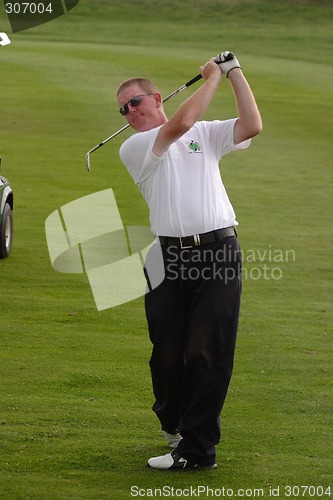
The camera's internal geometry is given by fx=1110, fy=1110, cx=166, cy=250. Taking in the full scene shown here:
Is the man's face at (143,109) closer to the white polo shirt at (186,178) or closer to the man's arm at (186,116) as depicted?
the white polo shirt at (186,178)

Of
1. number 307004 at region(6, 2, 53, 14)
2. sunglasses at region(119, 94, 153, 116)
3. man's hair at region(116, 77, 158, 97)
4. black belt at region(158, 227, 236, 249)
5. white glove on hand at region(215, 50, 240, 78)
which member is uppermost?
number 307004 at region(6, 2, 53, 14)

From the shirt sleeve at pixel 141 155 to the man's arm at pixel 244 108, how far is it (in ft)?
1.43

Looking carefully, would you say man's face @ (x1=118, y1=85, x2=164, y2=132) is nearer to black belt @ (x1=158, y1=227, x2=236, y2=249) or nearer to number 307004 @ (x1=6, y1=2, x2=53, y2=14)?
black belt @ (x1=158, y1=227, x2=236, y2=249)

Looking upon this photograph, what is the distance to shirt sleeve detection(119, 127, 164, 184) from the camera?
5727 millimetres

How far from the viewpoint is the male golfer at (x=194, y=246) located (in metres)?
5.71

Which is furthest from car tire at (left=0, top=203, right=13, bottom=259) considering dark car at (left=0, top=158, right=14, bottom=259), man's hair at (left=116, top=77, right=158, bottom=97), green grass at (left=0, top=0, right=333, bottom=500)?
man's hair at (left=116, top=77, right=158, bottom=97)

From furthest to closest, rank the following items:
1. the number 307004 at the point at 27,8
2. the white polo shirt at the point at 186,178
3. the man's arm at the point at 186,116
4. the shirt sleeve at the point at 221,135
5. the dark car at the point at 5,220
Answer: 1. the number 307004 at the point at 27,8
2. the dark car at the point at 5,220
3. the shirt sleeve at the point at 221,135
4. the white polo shirt at the point at 186,178
5. the man's arm at the point at 186,116

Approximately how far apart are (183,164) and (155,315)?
2.64 ft

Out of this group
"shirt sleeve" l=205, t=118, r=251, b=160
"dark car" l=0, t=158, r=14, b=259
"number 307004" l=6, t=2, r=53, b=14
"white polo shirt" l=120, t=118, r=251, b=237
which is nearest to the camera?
"white polo shirt" l=120, t=118, r=251, b=237

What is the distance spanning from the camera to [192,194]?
5691mm

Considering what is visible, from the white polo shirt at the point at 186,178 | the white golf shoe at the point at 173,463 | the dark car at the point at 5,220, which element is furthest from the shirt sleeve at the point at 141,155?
the dark car at the point at 5,220

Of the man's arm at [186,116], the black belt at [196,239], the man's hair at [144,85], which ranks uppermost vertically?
the man's hair at [144,85]

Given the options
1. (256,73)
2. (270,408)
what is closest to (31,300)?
(270,408)

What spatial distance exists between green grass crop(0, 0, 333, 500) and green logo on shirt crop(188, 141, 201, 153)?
1674 millimetres
